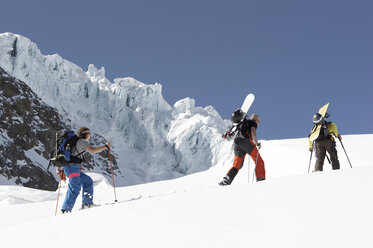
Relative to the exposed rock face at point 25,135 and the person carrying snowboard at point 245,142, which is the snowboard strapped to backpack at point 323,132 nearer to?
the person carrying snowboard at point 245,142

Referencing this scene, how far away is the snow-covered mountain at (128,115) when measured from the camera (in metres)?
75.1

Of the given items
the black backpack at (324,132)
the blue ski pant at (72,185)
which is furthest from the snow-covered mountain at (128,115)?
the blue ski pant at (72,185)

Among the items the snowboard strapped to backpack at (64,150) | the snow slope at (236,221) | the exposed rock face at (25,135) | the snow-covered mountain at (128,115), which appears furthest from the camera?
the snow-covered mountain at (128,115)

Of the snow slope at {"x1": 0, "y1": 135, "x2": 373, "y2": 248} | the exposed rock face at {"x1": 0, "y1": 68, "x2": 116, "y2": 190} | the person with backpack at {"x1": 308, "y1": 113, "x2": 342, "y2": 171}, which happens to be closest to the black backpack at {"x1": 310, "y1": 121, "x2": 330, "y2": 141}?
the person with backpack at {"x1": 308, "y1": 113, "x2": 342, "y2": 171}

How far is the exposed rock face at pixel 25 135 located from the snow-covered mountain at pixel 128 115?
13.9m

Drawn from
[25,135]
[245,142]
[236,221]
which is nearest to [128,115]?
[25,135]

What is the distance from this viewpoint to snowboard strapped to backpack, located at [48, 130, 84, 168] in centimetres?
519

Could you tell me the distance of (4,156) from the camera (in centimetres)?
4125

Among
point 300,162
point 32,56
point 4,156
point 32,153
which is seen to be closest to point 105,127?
point 32,56

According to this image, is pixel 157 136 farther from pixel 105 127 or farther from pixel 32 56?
pixel 32 56

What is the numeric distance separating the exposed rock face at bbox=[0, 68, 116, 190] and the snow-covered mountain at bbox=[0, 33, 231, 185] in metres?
13.9

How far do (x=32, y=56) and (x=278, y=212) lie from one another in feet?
278

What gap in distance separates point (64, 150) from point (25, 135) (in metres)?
52.0

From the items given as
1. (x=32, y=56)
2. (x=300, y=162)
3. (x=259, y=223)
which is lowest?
(x=259, y=223)
